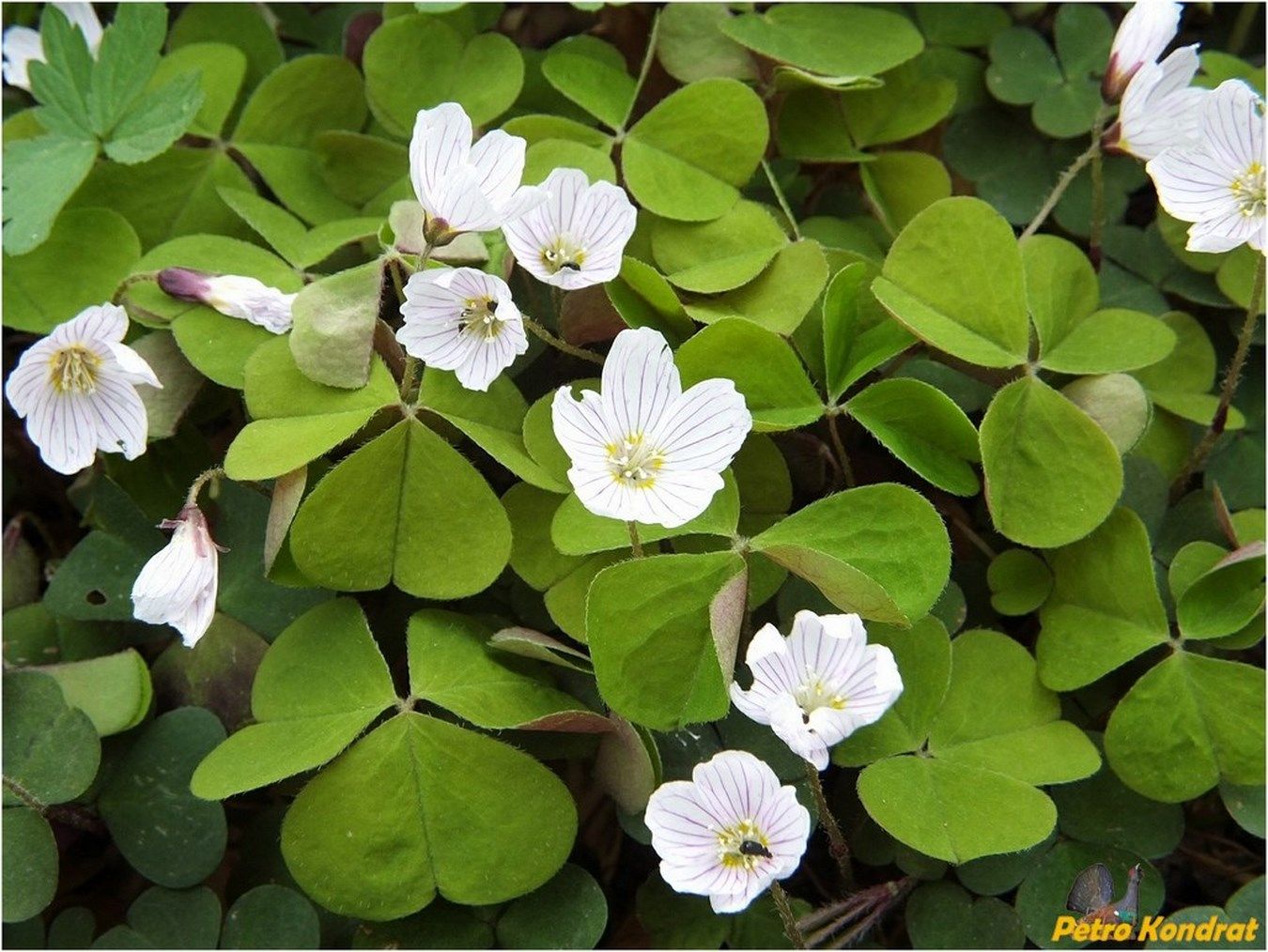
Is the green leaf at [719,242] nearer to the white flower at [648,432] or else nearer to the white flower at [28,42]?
the white flower at [648,432]

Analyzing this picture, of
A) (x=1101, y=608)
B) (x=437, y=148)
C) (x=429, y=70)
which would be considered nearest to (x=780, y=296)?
(x=437, y=148)

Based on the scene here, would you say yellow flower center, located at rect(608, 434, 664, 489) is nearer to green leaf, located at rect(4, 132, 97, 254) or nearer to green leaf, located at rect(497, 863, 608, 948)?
green leaf, located at rect(497, 863, 608, 948)

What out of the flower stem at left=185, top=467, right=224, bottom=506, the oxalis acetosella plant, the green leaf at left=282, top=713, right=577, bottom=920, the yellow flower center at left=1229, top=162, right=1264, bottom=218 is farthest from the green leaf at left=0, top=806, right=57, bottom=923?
the yellow flower center at left=1229, top=162, right=1264, bottom=218

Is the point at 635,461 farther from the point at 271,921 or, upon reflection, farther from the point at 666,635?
the point at 271,921

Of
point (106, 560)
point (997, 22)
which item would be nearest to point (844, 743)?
point (106, 560)

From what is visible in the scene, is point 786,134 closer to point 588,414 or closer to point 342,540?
point 588,414
